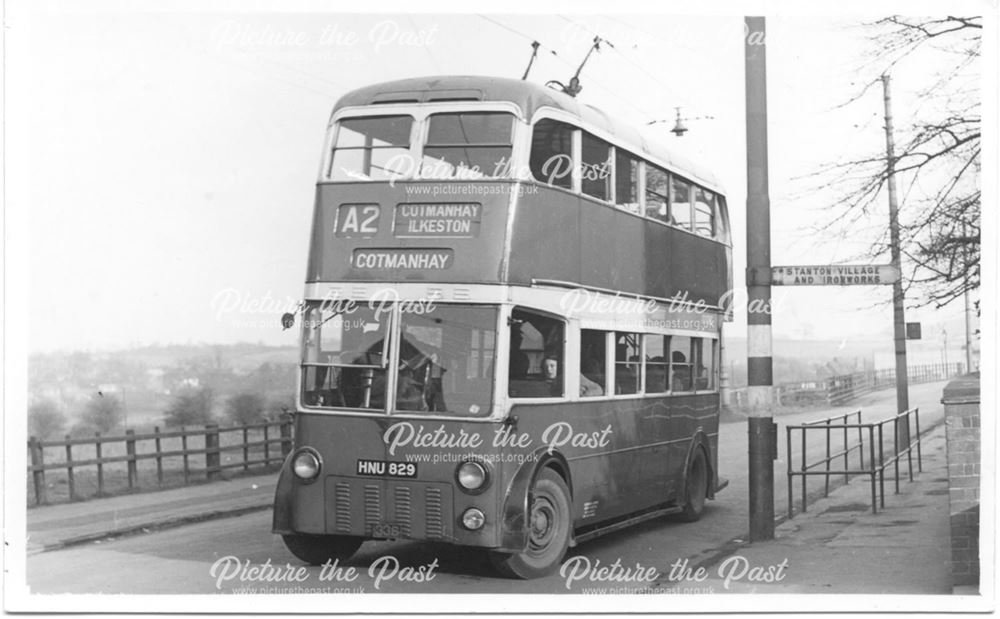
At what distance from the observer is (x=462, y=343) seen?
9812mm

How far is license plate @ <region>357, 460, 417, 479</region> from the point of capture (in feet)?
32.0

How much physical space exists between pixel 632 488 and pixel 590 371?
5.22 ft

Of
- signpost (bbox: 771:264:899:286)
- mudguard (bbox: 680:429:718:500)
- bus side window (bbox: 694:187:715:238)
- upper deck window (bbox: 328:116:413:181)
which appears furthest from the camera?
bus side window (bbox: 694:187:715:238)

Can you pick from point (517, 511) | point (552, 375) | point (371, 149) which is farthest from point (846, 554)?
point (371, 149)

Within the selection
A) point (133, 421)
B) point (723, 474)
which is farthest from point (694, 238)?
point (133, 421)

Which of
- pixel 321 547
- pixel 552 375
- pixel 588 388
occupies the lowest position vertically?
pixel 321 547

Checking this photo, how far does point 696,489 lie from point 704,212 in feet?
10.3

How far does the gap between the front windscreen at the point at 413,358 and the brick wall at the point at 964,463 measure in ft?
11.1

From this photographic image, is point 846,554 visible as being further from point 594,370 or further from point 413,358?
point 413,358

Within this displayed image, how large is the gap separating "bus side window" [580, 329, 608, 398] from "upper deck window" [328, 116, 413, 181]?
225cm

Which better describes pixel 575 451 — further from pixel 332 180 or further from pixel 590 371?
pixel 332 180

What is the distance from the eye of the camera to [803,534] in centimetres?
1235

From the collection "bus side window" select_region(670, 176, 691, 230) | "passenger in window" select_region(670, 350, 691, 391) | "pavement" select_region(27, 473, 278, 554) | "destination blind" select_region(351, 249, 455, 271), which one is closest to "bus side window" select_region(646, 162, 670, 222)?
"bus side window" select_region(670, 176, 691, 230)

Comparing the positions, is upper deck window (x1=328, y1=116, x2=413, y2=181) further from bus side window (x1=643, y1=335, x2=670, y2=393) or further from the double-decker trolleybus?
bus side window (x1=643, y1=335, x2=670, y2=393)
